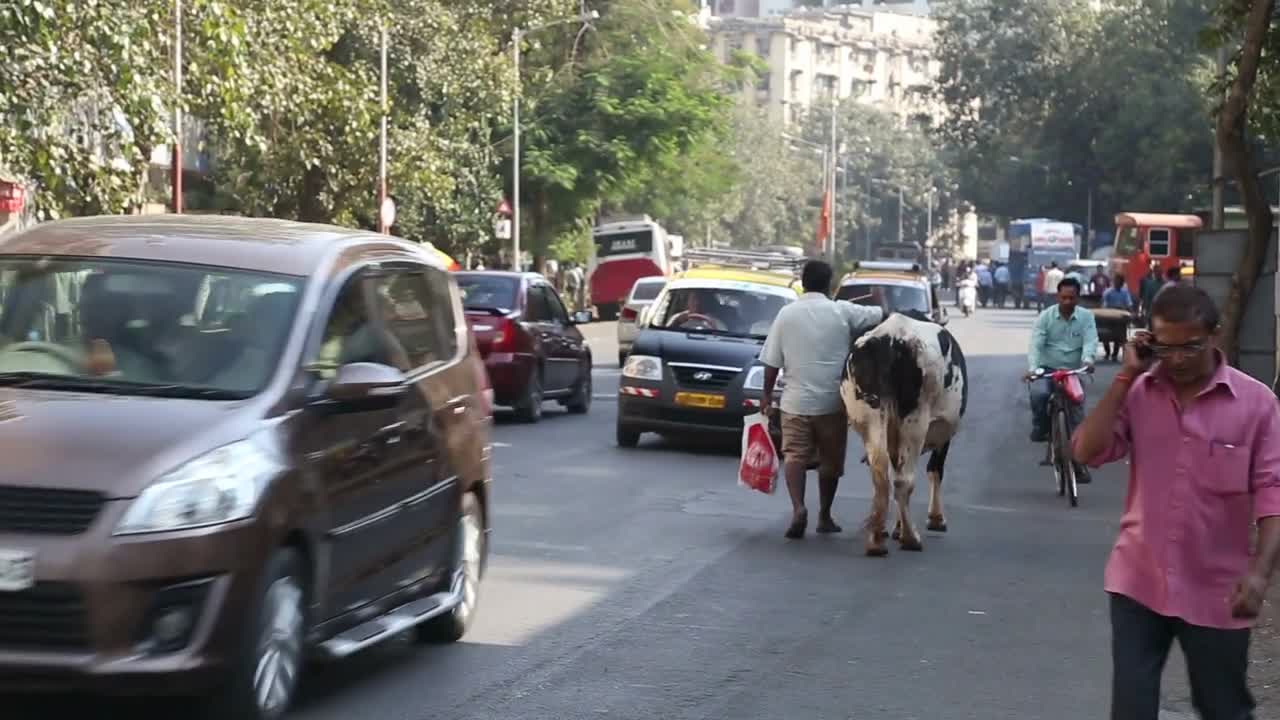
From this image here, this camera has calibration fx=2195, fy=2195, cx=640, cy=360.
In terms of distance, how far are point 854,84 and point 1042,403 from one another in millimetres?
165037

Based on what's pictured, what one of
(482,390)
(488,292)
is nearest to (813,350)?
(482,390)

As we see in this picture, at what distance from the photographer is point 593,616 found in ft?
34.4

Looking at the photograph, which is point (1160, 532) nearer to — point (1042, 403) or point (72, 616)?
point (72, 616)

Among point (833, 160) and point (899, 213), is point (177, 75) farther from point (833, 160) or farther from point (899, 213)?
point (899, 213)

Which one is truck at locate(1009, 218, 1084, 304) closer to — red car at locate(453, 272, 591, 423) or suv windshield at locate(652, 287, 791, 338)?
red car at locate(453, 272, 591, 423)

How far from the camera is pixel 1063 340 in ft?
59.0

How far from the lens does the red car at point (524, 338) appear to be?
901 inches

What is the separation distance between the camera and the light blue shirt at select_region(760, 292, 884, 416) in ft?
44.9

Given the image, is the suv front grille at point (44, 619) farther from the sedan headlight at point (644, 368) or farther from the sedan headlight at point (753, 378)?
the sedan headlight at point (644, 368)

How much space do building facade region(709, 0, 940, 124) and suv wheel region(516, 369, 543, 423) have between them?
5270 inches

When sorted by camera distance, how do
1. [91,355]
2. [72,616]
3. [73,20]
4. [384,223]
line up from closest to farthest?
[72,616] < [91,355] < [73,20] < [384,223]

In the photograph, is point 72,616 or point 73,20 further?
point 73,20

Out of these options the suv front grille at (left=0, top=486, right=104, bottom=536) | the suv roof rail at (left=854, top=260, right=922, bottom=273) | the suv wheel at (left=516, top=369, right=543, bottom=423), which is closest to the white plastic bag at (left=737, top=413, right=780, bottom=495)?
the suv front grille at (left=0, top=486, right=104, bottom=536)

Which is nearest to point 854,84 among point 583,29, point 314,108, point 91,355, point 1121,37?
point 1121,37
